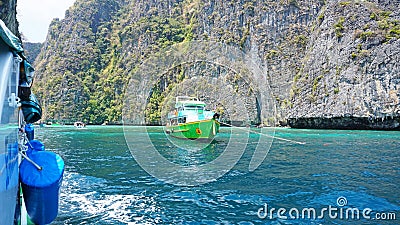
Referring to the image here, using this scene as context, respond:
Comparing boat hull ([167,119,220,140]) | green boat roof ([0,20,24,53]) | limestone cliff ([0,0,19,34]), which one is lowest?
boat hull ([167,119,220,140])

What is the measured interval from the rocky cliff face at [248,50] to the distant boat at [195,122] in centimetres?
3097

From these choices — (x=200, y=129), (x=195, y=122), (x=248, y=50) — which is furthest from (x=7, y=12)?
(x=248, y=50)

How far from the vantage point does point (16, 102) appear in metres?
3.46

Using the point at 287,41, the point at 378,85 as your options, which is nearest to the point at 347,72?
the point at 378,85

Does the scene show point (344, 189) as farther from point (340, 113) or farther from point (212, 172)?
point (340, 113)

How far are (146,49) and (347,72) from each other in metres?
89.2

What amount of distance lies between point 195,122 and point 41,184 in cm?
2463

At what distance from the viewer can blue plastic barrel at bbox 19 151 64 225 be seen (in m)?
3.92

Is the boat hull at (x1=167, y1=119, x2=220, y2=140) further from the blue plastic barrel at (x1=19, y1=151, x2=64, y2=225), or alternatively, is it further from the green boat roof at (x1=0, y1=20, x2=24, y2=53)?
the green boat roof at (x1=0, y1=20, x2=24, y2=53)

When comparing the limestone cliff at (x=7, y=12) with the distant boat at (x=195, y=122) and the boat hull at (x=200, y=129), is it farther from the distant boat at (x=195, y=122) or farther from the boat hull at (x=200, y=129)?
the boat hull at (x=200, y=129)

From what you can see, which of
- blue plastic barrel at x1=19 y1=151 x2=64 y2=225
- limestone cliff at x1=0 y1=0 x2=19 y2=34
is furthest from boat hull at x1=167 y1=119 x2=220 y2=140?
blue plastic barrel at x1=19 y1=151 x2=64 y2=225
